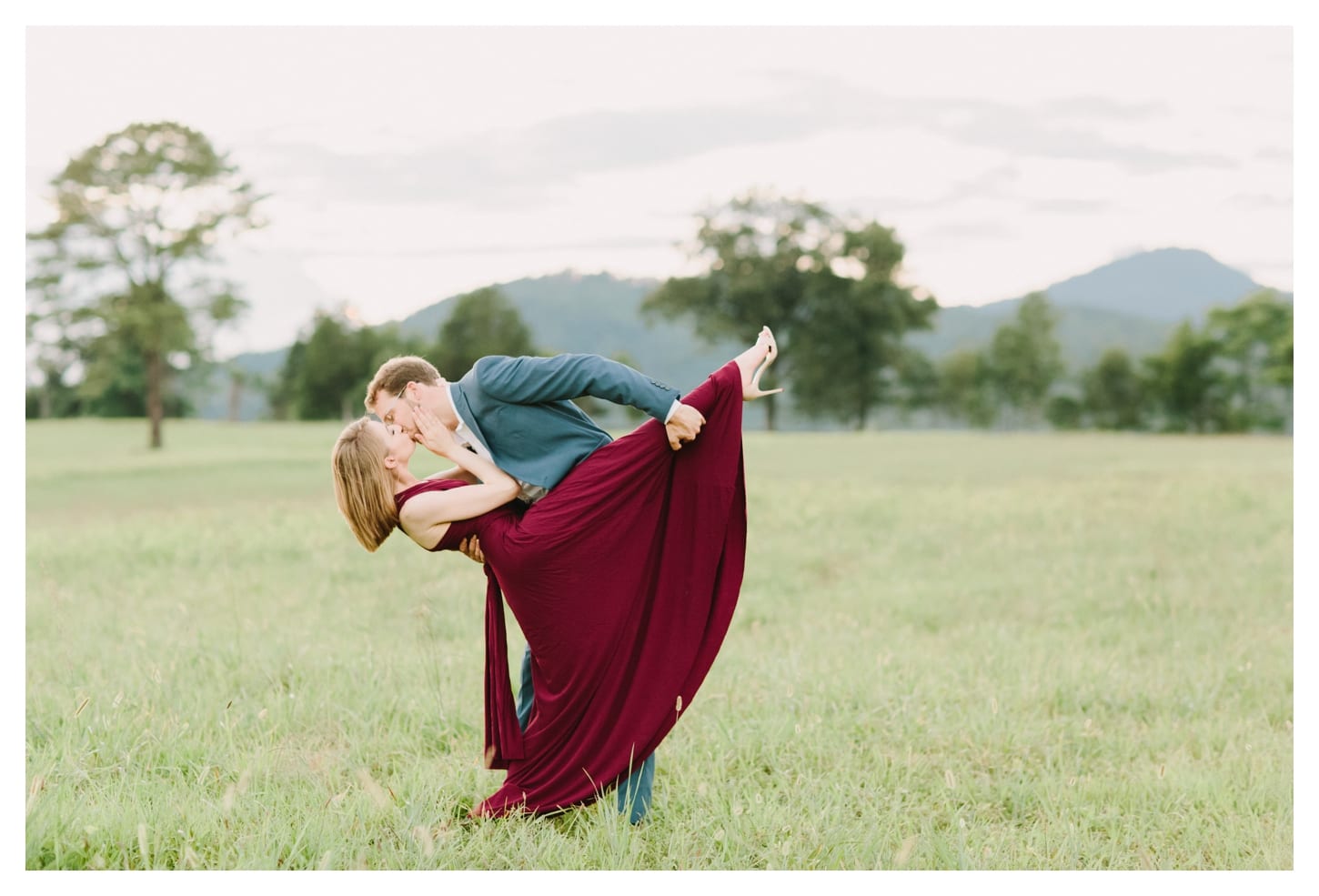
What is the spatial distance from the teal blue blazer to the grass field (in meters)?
1.66

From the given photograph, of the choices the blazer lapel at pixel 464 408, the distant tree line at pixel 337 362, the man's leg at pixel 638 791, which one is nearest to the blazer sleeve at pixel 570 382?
the blazer lapel at pixel 464 408

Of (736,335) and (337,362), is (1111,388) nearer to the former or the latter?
(736,335)

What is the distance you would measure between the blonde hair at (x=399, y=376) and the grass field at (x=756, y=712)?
1.85 m

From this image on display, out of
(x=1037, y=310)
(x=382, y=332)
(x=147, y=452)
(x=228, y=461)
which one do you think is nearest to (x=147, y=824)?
(x=228, y=461)

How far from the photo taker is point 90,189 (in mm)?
41250

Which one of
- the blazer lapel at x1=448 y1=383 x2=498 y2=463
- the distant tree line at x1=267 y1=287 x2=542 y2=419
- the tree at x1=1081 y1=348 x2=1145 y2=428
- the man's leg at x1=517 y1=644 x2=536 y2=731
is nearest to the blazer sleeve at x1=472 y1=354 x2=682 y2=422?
the blazer lapel at x1=448 y1=383 x2=498 y2=463

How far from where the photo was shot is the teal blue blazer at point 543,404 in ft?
14.7

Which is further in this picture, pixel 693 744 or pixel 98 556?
pixel 98 556

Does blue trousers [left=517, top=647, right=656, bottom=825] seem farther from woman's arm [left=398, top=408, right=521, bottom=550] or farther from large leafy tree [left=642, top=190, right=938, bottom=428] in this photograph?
large leafy tree [left=642, top=190, right=938, bottom=428]

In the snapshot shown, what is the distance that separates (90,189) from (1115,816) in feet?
147

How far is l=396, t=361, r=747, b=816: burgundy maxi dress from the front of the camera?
4.82 meters

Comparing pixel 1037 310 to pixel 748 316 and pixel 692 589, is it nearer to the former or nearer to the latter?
pixel 748 316

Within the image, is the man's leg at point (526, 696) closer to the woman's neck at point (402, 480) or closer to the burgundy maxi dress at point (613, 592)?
the burgundy maxi dress at point (613, 592)

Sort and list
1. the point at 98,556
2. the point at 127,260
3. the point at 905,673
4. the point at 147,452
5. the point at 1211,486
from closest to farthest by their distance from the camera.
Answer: the point at 905,673 → the point at 98,556 → the point at 1211,486 → the point at 147,452 → the point at 127,260
